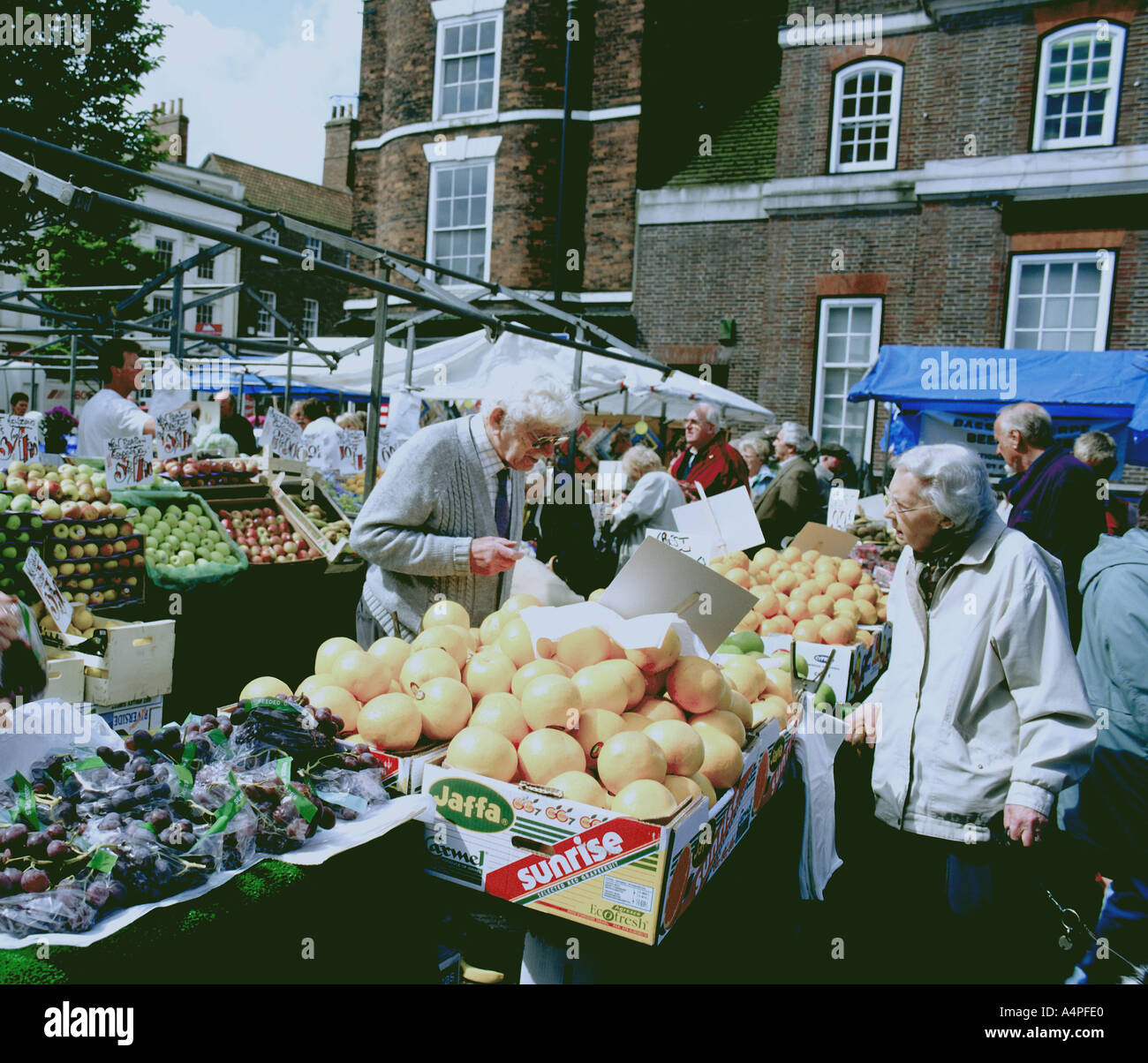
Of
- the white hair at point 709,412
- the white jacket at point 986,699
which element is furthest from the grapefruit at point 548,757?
the white hair at point 709,412

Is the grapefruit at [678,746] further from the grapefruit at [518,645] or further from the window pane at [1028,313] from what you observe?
the window pane at [1028,313]

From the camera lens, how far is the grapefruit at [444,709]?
2.21m

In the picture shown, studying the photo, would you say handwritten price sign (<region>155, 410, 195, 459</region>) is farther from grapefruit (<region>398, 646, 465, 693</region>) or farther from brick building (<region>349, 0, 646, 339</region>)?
brick building (<region>349, 0, 646, 339</region>)

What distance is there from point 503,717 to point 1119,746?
2508mm

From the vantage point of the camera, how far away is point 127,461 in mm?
4621

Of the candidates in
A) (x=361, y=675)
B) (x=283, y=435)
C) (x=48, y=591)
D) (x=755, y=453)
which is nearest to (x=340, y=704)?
(x=361, y=675)

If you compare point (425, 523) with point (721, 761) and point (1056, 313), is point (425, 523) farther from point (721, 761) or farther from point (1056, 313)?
point (1056, 313)

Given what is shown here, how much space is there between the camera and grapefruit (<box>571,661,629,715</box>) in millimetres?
2230

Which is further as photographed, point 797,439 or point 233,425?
point 233,425

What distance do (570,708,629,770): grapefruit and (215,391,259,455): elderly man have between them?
898cm

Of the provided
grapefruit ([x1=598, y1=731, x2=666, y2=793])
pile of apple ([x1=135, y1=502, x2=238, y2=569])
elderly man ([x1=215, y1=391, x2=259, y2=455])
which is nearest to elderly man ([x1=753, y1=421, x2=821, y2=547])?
pile of apple ([x1=135, y1=502, x2=238, y2=569])

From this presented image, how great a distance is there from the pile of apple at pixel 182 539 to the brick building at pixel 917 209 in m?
10.4

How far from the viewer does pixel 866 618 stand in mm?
4609
